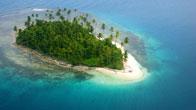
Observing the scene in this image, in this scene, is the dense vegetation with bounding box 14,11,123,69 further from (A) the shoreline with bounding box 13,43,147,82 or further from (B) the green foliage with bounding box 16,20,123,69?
(A) the shoreline with bounding box 13,43,147,82

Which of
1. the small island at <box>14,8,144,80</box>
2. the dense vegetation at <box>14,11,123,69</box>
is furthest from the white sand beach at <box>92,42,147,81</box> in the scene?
the dense vegetation at <box>14,11,123,69</box>

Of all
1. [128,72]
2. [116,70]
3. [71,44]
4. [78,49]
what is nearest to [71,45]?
[71,44]

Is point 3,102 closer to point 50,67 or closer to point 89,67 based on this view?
point 50,67

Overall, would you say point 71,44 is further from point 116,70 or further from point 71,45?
point 116,70

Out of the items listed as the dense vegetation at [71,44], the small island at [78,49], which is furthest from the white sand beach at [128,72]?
the dense vegetation at [71,44]

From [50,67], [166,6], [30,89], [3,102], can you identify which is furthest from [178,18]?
[3,102]

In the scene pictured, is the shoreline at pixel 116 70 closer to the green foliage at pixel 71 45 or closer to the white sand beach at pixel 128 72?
the white sand beach at pixel 128 72

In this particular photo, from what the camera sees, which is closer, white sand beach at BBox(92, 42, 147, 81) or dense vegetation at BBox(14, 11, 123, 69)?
white sand beach at BBox(92, 42, 147, 81)
